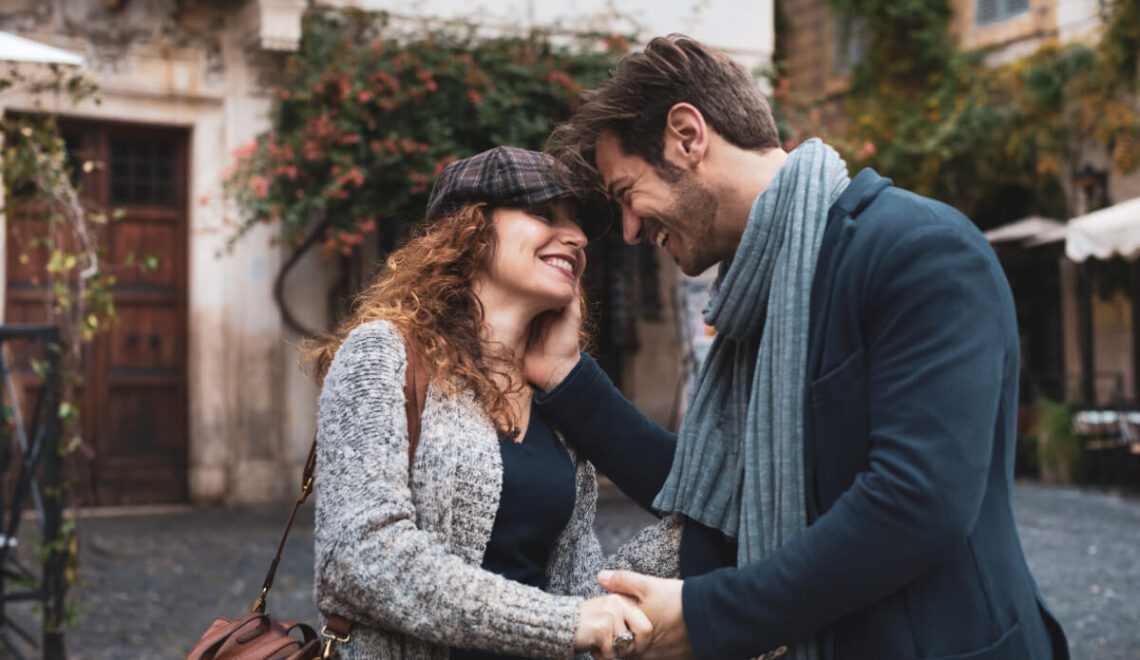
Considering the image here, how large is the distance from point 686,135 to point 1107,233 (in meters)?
9.38

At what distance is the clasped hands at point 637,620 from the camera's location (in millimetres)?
1607

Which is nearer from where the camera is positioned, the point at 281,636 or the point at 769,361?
the point at 769,361

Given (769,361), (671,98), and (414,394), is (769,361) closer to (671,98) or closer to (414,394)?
(671,98)

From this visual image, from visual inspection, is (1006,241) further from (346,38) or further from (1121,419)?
(346,38)

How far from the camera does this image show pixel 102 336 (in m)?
9.05

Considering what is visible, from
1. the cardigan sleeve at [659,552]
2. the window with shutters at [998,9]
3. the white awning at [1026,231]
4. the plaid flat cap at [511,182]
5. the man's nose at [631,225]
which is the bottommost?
the cardigan sleeve at [659,552]

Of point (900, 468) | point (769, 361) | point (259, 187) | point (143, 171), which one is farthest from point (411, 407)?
point (143, 171)

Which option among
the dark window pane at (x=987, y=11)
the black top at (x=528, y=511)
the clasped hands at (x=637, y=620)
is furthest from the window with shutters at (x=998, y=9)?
the clasped hands at (x=637, y=620)

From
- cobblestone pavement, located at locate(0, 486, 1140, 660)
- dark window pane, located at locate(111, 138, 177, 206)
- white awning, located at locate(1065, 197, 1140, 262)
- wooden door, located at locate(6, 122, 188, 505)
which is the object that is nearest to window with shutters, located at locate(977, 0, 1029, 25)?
white awning, located at locate(1065, 197, 1140, 262)

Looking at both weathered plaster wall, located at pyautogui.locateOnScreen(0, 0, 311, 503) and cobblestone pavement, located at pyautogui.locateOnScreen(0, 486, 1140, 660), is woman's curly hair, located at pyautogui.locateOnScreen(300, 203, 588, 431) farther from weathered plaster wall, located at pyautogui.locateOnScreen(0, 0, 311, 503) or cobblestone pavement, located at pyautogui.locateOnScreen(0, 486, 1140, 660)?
weathered plaster wall, located at pyautogui.locateOnScreen(0, 0, 311, 503)

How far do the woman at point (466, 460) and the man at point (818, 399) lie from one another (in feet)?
0.65

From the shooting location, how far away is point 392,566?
66.1 inches

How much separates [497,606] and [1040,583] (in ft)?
18.8

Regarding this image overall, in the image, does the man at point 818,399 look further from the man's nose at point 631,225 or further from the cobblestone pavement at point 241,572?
the cobblestone pavement at point 241,572
